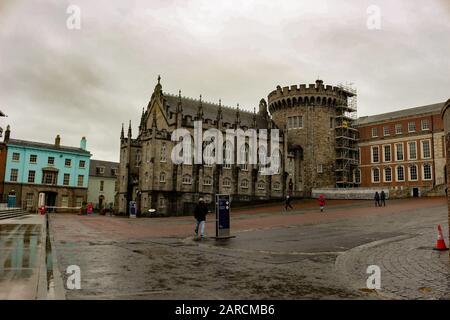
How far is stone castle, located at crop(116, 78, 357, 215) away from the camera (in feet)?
160

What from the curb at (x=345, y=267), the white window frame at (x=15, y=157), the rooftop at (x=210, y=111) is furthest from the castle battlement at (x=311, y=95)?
the curb at (x=345, y=267)

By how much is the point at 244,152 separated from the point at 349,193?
16.6m

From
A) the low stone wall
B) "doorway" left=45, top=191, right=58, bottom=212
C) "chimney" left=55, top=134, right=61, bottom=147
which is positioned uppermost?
"chimney" left=55, top=134, right=61, bottom=147

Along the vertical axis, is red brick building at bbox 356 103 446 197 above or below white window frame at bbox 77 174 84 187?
above

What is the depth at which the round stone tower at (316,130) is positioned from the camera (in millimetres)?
61062

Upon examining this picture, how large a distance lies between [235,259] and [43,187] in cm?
5502

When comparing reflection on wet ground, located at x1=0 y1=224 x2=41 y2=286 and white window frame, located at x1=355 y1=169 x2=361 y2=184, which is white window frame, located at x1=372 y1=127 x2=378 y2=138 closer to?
white window frame, located at x1=355 y1=169 x2=361 y2=184

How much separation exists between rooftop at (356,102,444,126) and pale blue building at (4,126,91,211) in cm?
4976

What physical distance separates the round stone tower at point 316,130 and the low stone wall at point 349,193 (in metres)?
A: 3.01

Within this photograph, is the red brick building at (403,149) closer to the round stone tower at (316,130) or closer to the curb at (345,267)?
the round stone tower at (316,130)

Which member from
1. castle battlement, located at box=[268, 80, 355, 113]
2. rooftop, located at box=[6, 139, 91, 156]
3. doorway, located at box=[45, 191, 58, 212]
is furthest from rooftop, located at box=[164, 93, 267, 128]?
doorway, located at box=[45, 191, 58, 212]
